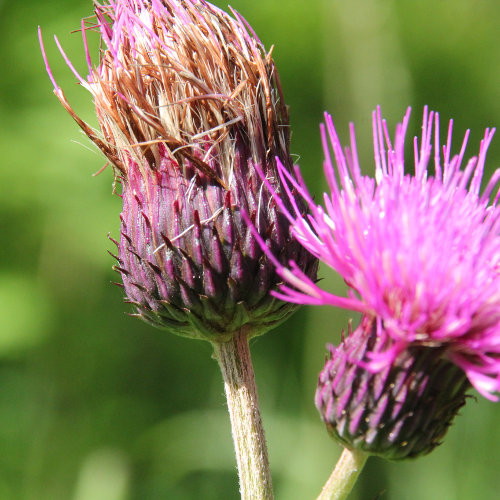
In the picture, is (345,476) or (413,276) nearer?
(413,276)

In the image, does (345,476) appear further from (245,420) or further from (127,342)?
(127,342)

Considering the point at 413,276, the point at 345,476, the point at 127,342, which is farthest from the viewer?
the point at 127,342

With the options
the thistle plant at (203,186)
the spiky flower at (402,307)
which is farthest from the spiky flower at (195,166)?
the spiky flower at (402,307)

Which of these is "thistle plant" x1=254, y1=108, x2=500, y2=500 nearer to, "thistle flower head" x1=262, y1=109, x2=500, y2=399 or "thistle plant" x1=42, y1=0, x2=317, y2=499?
"thistle flower head" x1=262, y1=109, x2=500, y2=399

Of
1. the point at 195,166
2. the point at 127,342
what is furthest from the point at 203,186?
the point at 127,342

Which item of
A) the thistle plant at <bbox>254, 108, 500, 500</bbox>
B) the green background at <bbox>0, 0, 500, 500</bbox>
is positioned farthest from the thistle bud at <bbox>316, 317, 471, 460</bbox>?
the green background at <bbox>0, 0, 500, 500</bbox>

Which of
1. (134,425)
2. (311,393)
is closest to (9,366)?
(134,425)

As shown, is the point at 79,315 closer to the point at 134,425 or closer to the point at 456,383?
the point at 134,425
